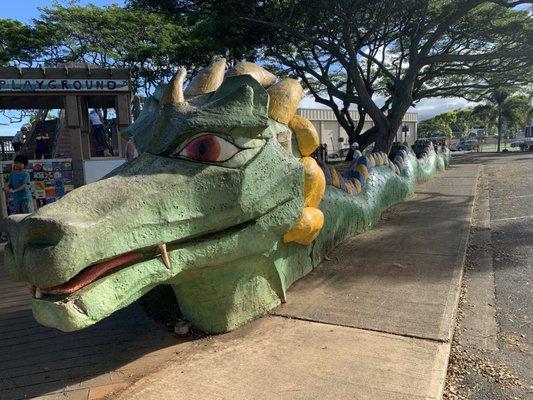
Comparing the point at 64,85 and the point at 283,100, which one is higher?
the point at 64,85

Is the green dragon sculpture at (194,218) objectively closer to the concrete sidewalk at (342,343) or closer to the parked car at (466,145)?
the concrete sidewalk at (342,343)

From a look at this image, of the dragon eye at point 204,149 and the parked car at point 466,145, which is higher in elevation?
the dragon eye at point 204,149

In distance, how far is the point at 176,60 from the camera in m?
21.4

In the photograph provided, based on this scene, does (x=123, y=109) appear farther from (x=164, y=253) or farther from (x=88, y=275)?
(x=88, y=275)

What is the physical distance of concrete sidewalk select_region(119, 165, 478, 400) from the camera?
2.64m

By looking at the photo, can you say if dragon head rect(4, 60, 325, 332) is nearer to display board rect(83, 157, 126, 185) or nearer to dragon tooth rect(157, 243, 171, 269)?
dragon tooth rect(157, 243, 171, 269)

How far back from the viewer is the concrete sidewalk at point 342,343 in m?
2.64

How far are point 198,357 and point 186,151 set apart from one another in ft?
4.60

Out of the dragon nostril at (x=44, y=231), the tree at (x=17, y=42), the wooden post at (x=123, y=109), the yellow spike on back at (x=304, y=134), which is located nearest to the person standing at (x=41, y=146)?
the wooden post at (x=123, y=109)

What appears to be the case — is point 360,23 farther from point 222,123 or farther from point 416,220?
point 222,123

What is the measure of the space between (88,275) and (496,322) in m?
3.09

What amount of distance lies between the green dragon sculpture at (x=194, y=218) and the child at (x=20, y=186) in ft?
17.3

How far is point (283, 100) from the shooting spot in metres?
3.64

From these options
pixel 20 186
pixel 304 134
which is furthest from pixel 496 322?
pixel 20 186
